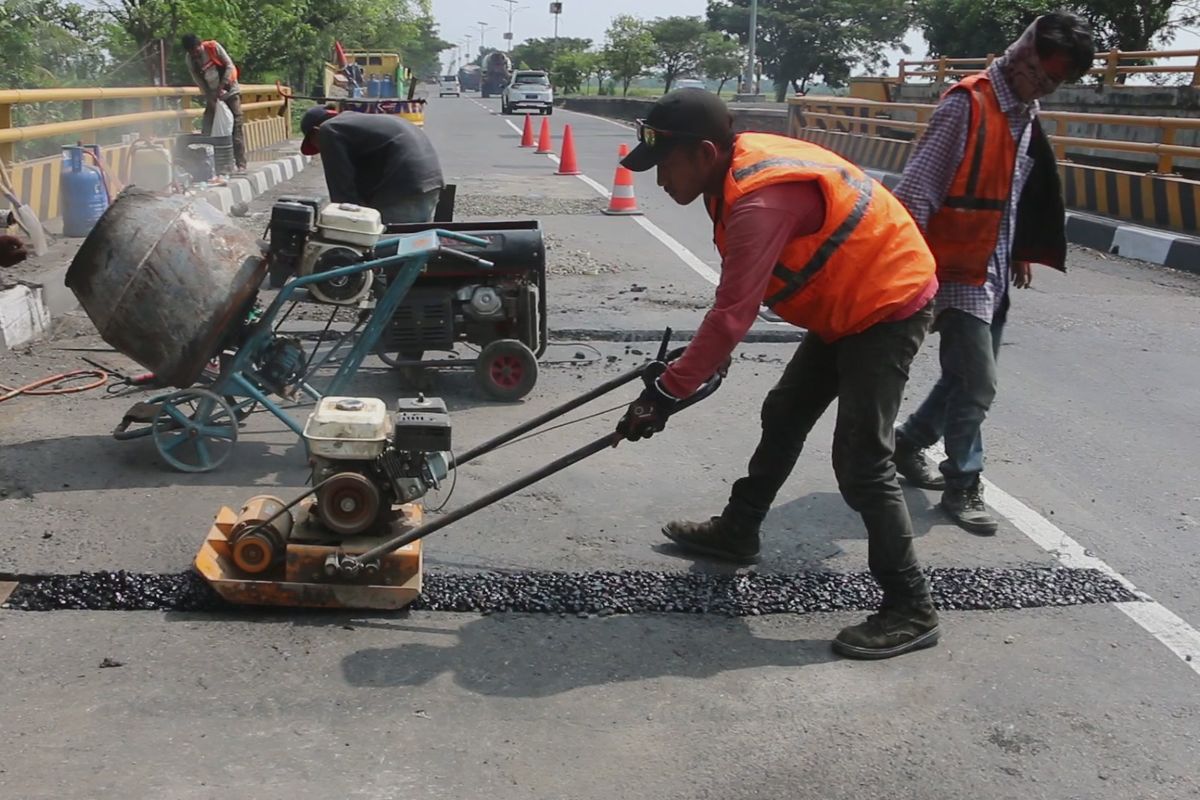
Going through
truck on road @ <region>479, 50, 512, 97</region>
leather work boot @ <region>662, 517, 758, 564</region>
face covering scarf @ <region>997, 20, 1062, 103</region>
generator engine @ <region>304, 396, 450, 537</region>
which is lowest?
leather work boot @ <region>662, 517, 758, 564</region>

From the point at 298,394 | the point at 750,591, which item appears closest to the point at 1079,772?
the point at 750,591

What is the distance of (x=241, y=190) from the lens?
535 inches

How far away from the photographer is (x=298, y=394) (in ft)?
17.8

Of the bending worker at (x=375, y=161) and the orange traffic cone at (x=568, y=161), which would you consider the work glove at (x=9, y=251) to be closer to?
the bending worker at (x=375, y=161)

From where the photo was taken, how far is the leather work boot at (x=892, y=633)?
3.53m

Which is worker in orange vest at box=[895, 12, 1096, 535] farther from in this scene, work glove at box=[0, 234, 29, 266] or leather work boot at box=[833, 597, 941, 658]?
work glove at box=[0, 234, 29, 266]

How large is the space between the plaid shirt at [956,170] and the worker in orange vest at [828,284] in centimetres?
89

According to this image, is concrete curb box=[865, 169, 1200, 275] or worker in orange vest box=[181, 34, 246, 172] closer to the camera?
concrete curb box=[865, 169, 1200, 275]

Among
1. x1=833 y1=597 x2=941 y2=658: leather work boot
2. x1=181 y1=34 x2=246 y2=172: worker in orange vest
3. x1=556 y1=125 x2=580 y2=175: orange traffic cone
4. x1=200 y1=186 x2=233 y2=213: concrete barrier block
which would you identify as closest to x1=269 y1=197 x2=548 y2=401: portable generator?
x1=833 y1=597 x2=941 y2=658: leather work boot

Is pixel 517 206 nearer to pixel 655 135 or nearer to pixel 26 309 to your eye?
pixel 26 309

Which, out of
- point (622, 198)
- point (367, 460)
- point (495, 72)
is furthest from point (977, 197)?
point (495, 72)

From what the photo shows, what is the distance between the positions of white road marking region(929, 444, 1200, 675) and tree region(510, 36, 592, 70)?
332ft

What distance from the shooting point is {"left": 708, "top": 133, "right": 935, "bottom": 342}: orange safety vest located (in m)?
3.36

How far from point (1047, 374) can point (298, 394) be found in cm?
438
